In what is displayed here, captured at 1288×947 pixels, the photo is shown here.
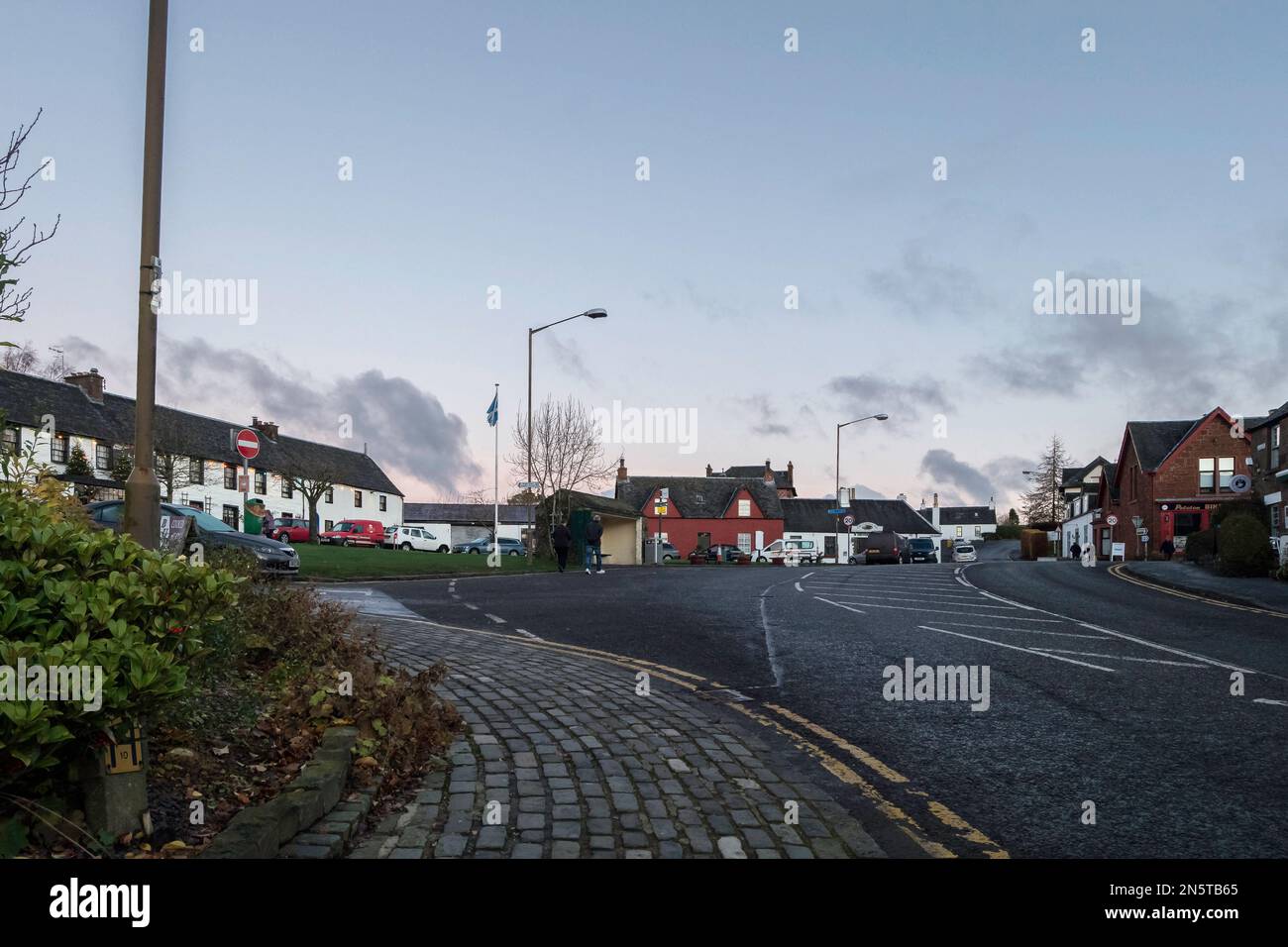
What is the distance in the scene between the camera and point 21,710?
9.00 ft

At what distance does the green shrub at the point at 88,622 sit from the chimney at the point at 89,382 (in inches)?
2231

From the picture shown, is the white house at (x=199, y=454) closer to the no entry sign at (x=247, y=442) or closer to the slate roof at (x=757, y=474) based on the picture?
the no entry sign at (x=247, y=442)

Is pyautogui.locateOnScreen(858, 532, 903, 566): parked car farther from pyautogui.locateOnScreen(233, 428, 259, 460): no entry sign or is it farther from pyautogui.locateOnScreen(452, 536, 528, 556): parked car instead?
pyautogui.locateOnScreen(233, 428, 259, 460): no entry sign

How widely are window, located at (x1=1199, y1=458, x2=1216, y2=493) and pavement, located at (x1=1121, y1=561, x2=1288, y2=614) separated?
28.5 m

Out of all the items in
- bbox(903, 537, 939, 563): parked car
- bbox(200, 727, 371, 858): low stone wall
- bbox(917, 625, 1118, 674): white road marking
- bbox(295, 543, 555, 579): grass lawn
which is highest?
bbox(200, 727, 371, 858): low stone wall

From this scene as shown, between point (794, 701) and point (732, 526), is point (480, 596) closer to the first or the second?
point (794, 701)

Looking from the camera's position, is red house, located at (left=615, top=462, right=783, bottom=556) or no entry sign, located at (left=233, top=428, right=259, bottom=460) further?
red house, located at (left=615, top=462, right=783, bottom=556)

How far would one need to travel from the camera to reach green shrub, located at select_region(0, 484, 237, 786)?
2971 mm

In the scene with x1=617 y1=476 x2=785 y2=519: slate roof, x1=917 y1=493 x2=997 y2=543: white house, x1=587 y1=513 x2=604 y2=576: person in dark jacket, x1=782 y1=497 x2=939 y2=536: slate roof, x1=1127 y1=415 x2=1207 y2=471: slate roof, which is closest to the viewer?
x1=587 y1=513 x2=604 y2=576: person in dark jacket

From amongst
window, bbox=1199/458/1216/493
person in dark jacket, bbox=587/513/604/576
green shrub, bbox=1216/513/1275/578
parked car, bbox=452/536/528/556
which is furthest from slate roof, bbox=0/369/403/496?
window, bbox=1199/458/1216/493

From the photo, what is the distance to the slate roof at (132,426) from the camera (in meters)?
45.8

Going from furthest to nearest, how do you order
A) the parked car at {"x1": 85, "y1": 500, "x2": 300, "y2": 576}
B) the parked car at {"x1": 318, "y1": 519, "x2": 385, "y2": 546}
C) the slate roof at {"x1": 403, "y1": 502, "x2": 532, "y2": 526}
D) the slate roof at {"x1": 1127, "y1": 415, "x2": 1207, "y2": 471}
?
the slate roof at {"x1": 403, "y1": 502, "x2": 532, "y2": 526}, the slate roof at {"x1": 1127, "y1": 415, "x2": 1207, "y2": 471}, the parked car at {"x1": 318, "y1": 519, "x2": 385, "y2": 546}, the parked car at {"x1": 85, "y1": 500, "x2": 300, "y2": 576}

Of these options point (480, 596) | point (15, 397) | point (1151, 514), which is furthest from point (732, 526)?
Result: point (480, 596)
